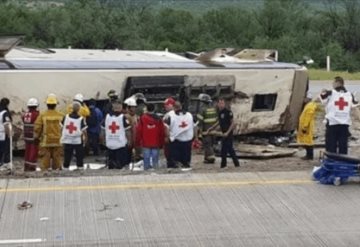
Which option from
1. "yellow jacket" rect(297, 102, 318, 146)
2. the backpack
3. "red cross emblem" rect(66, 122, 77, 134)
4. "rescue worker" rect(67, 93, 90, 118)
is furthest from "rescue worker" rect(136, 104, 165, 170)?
"yellow jacket" rect(297, 102, 318, 146)

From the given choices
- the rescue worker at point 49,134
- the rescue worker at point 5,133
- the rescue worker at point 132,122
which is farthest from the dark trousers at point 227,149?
the rescue worker at point 5,133

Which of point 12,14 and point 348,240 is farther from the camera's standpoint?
point 12,14

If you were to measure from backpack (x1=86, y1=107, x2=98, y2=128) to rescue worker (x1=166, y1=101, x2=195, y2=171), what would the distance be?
8.19 feet

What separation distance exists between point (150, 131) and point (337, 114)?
2.97 meters

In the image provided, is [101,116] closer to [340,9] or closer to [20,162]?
[20,162]

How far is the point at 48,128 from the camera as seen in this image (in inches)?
520

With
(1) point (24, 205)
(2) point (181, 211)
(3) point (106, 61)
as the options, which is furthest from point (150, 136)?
(3) point (106, 61)

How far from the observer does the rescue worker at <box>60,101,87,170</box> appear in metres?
13.1

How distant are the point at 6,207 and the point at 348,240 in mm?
3930

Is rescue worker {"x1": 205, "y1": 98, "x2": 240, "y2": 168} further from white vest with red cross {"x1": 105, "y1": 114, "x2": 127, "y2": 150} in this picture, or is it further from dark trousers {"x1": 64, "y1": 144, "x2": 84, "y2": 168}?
dark trousers {"x1": 64, "y1": 144, "x2": 84, "y2": 168}

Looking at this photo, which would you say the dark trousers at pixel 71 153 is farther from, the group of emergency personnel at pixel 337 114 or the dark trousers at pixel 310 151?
the dark trousers at pixel 310 151

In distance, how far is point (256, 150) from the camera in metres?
18.0

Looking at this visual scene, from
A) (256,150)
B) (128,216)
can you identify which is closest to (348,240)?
(128,216)

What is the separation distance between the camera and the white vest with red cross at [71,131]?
514 inches
